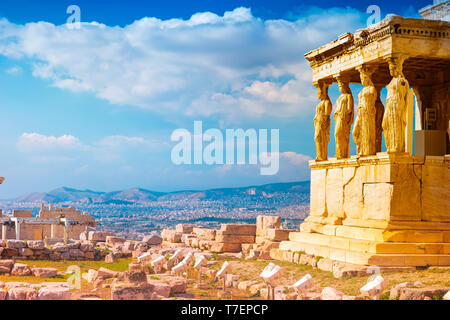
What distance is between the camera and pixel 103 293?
40.9 ft

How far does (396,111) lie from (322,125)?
3136mm

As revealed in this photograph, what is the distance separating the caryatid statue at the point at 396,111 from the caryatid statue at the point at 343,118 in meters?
1.90

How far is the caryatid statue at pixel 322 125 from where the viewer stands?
16.3 meters

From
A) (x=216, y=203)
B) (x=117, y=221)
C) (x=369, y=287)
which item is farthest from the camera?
(x=216, y=203)

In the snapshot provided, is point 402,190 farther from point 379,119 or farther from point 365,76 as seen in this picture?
point 379,119

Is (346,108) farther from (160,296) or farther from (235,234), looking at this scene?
(235,234)

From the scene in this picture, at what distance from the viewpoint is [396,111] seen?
13.4m

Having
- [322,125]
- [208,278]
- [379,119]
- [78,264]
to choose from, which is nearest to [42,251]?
[78,264]

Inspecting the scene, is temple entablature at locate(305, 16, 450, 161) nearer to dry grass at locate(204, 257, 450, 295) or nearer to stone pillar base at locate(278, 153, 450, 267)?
stone pillar base at locate(278, 153, 450, 267)

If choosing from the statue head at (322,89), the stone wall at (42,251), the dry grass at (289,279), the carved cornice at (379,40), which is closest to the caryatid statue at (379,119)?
the statue head at (322,89)

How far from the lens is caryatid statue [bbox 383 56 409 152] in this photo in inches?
525

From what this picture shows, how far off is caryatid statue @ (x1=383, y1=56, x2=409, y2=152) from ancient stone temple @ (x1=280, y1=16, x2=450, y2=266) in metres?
0.02
